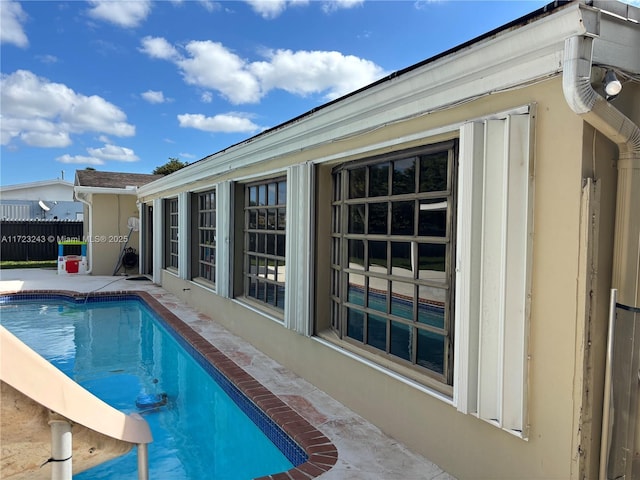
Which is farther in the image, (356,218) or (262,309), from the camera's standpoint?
(262,309)

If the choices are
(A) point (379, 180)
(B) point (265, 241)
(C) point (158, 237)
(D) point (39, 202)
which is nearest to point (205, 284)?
(B) point (265, 241)

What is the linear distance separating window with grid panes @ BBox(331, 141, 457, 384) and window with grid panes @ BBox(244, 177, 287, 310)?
1.53 metres

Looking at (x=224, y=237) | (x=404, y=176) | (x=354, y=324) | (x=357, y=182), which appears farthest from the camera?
(x=224, y=237)

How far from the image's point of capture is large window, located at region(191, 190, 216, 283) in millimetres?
9996

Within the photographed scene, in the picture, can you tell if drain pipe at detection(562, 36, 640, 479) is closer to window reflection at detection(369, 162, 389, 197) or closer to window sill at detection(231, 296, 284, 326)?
window reflection at detection(369, 162, 389, 197)

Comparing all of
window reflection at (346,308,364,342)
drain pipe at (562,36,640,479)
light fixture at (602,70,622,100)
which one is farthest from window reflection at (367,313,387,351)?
light fixture at (602,70,622,100)

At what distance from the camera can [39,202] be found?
1232 inches

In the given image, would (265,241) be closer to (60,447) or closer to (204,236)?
(204,236)

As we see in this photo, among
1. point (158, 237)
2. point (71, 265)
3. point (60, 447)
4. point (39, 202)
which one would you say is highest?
point (39, 202)

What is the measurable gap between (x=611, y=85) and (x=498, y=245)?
113cm

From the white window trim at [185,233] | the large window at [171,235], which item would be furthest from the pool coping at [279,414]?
the large window at [171,235]

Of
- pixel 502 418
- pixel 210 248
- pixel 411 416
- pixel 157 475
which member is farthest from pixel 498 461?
pixel 210 248

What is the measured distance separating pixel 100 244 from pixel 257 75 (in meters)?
11.0

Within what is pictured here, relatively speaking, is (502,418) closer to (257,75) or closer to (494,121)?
(494,121)
